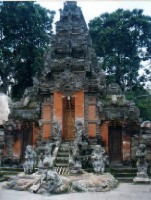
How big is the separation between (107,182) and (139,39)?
22.8 m

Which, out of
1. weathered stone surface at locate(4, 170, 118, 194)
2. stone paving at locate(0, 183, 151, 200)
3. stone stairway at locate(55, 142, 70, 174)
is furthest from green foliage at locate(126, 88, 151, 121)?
stone paving at locate(0, 183, 151, 200)

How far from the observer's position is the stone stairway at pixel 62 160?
47.8 feet

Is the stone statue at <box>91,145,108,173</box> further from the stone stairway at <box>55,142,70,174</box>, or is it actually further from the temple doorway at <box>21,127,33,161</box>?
the temple doorway at <box>21,127,33,161</box>

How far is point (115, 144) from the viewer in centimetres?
1816

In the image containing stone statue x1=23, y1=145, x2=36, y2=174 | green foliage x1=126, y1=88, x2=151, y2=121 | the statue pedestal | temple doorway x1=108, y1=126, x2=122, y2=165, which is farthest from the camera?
green foliage x1=126, y1=88, x2=151, y2=121

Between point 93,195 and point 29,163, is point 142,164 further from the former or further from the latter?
point 29,163

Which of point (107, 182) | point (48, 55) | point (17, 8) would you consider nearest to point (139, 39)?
point (17, 8)

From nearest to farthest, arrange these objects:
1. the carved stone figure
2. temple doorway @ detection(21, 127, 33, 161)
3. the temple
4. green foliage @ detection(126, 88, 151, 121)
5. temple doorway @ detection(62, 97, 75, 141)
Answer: the carved stone figure
the temple
temple doorway @ detection(62, 97, 75, 141)
temple doorway @ detection(21, 127, 33, 161)
green foliage @ detection(126, 88, 151, 121)

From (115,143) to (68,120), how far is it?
9.64 ft

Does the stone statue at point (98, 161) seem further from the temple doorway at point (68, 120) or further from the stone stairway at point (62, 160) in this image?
the temple doorway at point (68, 120)

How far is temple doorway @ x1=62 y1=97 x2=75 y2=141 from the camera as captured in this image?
18.7 m

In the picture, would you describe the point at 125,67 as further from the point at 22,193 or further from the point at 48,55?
the point at 22,193

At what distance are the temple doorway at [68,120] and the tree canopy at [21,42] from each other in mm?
11786

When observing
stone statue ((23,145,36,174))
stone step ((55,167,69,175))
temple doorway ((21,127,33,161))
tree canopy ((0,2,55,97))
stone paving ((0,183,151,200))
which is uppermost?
tree canopy ((0,2,55,97))
